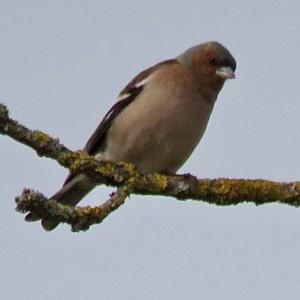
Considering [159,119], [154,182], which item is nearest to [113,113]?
[159,119]

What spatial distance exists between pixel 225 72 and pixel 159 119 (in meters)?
1.30

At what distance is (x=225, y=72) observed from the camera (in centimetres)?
805

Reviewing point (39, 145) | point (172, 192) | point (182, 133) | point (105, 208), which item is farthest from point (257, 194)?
point (182, 133)

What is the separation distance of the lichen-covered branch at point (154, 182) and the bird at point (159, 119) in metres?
1.97

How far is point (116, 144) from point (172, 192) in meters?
2.36

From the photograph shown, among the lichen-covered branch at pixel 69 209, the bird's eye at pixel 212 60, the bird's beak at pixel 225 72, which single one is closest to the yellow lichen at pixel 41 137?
the lichen-covered branch at pixel 69 209

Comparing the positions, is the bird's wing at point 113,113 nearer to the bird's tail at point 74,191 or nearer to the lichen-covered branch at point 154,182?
the bird's tail at point 74,191

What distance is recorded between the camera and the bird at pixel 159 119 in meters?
7.11

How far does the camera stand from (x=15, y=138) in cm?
425

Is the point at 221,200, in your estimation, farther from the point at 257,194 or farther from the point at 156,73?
the point at 156,73

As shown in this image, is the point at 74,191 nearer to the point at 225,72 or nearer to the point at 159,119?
the point at 159,119

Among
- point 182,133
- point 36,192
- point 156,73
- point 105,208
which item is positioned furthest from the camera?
point 156,73

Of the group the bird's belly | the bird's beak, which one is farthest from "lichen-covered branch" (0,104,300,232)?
the bird's beak

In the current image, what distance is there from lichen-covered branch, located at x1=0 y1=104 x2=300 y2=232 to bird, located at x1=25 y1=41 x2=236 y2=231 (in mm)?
1974
